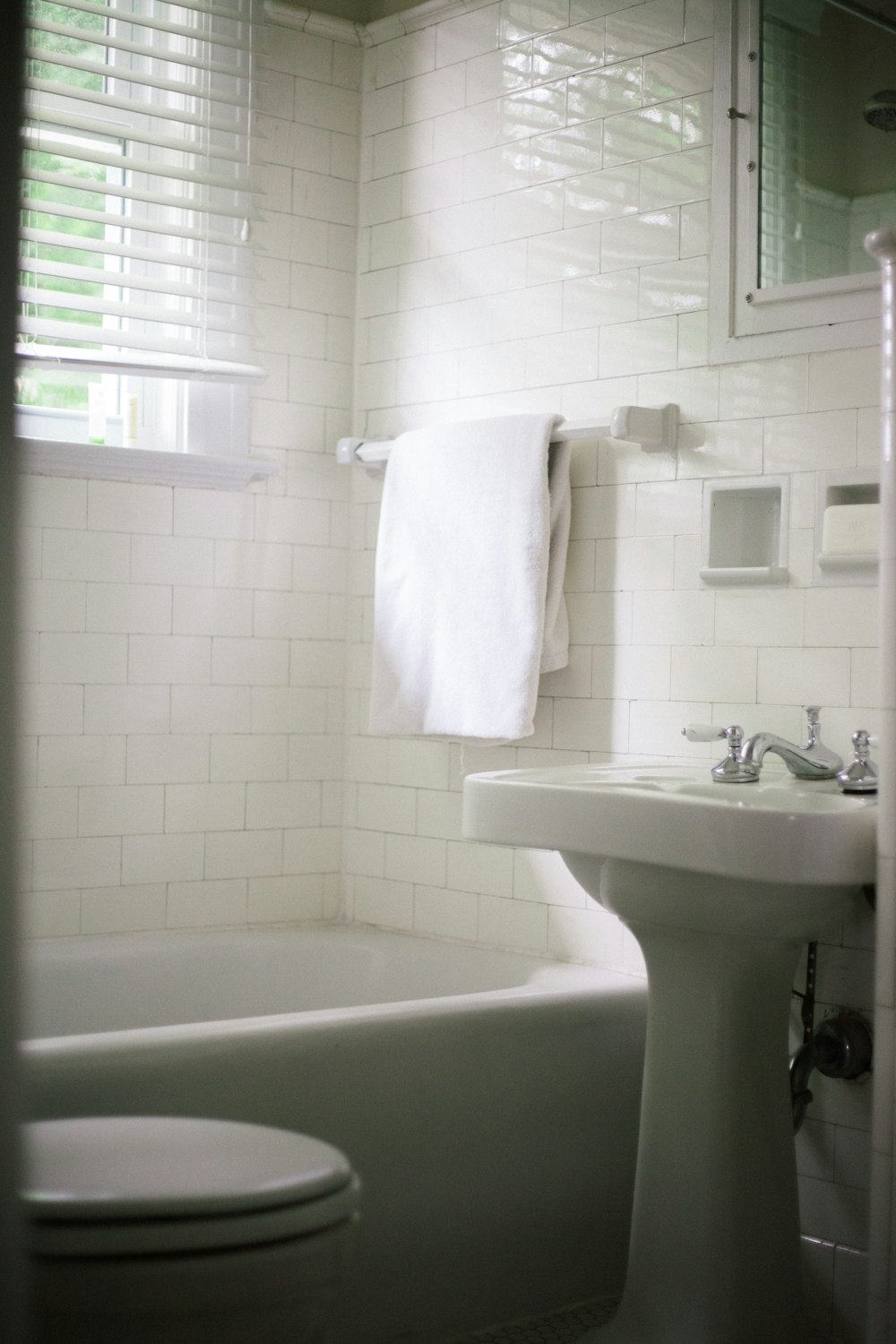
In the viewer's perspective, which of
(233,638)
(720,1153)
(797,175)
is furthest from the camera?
(233,638)

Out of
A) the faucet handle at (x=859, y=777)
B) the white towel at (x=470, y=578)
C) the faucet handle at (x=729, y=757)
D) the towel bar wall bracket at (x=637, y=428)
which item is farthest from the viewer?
the white towel at (x=470, y=578)

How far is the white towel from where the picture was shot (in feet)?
8.29

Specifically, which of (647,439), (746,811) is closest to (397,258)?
(647,439)

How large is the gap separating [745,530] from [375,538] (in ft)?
3.17

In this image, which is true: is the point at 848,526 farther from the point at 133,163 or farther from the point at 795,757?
the point at 133,163

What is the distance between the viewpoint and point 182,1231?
2.69ft

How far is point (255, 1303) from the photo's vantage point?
0.85m

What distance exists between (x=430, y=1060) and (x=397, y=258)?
1.76m

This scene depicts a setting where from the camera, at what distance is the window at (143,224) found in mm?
2643

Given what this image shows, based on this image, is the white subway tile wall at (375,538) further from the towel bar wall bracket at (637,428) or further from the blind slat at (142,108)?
the blind slat at (142,108)

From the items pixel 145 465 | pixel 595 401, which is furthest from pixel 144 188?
pixel 595 401

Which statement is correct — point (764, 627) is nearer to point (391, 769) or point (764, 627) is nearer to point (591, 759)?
point (591, 759)

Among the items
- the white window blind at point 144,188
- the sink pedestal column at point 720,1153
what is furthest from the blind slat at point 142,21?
the sink pedestal column at point 720,1153

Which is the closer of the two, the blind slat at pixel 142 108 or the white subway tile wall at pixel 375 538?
the white subway tile wall at pixel 375 538
